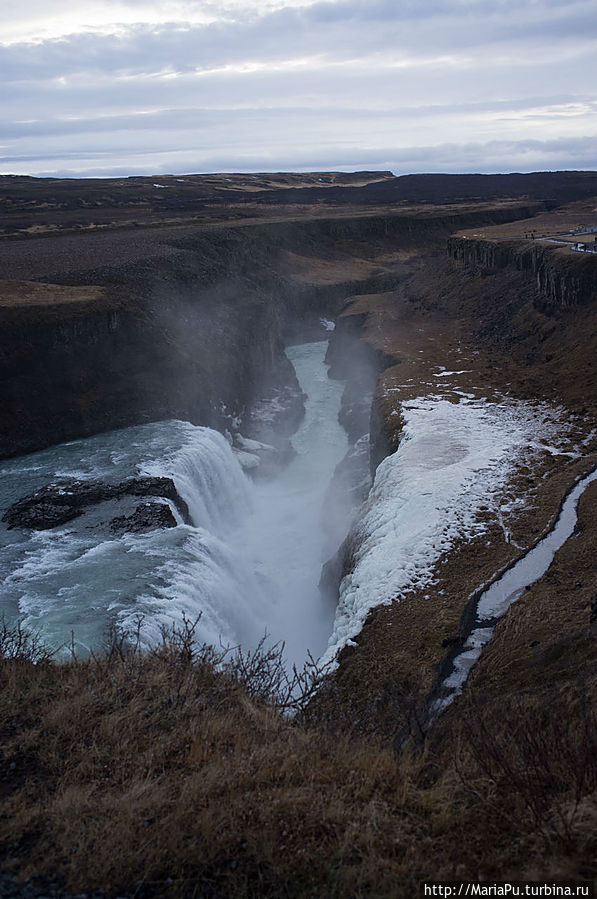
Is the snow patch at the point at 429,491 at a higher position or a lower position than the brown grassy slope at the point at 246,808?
→ lower

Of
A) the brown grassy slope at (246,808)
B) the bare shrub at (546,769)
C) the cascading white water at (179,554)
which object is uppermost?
the bare shrub at (546,769)

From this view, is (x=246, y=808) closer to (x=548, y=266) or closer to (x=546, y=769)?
(x=546, y=769)

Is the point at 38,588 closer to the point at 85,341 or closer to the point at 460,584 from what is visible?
the point at 460,584

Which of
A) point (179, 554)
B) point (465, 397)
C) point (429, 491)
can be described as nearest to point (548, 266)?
point (465, 397)

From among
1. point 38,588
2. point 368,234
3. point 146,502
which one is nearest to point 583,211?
point 368,234

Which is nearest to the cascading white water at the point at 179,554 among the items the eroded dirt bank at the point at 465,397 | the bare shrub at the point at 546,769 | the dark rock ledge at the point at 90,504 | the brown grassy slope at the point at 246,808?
the dark rock ledge at the point at 90,504

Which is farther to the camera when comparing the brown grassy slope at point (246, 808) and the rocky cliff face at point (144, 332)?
the rocky cliff face at point (144, 332)

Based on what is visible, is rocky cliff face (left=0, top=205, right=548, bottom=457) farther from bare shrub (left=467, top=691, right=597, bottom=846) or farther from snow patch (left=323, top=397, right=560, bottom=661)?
bare shrub (left=467, top=691, right=597, bottom=846)

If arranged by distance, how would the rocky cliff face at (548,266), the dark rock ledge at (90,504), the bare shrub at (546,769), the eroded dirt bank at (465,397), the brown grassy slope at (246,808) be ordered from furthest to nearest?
the rocky cliff face at (548,266)
the dark rock ledge at (90,504)
the eroded dirt bank at (465,397)
the bare shrub at (546,769)
the brown grassy slope at (246,808)

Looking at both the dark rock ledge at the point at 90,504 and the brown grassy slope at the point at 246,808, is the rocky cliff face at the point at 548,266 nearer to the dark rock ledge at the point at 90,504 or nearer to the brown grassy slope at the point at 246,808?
the dark rock ledge at the point at 90,504
